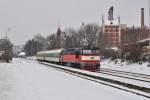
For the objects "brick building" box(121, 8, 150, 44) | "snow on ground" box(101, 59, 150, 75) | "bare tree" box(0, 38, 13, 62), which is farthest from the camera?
"bare tree" box(0, 38, 13, 62)

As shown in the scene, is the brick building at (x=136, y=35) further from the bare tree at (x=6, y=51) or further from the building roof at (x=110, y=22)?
the building roof at (x=110, y=22)

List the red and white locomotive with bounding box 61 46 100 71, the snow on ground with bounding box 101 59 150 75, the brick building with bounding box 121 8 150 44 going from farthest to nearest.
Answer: the brick building with bounding box 121 8 150 44, the red and white locomotive with bounding box 61 46 100 71, the snow on ground with bounding box 101 59 150 75

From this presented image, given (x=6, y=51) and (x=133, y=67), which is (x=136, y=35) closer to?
(x=133, y=67)

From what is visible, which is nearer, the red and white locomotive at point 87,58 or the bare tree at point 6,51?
the red and white locomotive at point 87,58

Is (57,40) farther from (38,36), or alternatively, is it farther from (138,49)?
(138,49)

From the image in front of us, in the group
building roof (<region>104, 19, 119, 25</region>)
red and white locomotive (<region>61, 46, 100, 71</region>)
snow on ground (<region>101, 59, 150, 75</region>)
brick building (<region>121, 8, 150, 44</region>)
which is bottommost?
snow on ground (<region>101, 59, 150, 75</region>)

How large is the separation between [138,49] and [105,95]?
78.0ft

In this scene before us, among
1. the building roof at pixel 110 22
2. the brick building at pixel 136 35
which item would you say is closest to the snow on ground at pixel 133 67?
the brick building at pixel 136 35

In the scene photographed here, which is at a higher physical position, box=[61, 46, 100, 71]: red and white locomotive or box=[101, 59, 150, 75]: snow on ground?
box=[61, 46, 100, 71]: red and white locomotive

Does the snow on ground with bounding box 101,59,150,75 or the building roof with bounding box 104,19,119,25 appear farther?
the building roof with bounding box 104,19,119,25

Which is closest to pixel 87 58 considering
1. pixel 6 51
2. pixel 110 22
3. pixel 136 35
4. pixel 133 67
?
pixel 133 67

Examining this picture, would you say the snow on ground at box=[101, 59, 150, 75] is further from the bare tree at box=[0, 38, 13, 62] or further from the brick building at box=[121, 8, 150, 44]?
the bare tree at box=[0, 38, 13, 62]

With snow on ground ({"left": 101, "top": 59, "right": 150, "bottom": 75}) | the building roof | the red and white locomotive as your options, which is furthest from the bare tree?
the building roof

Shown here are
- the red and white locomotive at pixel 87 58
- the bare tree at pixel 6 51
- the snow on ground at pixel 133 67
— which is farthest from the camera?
the bare tree at pixel 6 51
